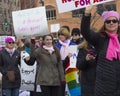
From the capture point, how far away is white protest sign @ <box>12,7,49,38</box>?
848 centimetres

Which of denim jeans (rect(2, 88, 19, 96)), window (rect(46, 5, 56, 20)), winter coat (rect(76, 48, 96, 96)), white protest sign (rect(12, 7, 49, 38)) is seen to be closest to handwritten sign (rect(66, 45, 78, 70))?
white protest sign (rect(12, 7, 49, 38))

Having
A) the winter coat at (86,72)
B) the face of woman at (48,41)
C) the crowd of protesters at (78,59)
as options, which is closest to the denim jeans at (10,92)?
the crowd of protesters at (78,59)

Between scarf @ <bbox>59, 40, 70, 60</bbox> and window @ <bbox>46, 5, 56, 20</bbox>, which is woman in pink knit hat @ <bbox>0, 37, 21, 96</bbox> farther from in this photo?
window @ <bbox>46, 5, 56, 20</bbox>

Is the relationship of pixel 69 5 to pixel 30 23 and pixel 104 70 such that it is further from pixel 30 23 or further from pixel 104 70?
pixel 104 70

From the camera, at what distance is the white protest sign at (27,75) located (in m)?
9.80

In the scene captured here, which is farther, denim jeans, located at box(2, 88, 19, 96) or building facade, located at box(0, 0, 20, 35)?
building facade, located at box(0, 0, 20, 35)

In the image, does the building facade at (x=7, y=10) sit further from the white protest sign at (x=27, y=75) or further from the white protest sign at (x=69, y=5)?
the white protest sign at (x=69, y=5)

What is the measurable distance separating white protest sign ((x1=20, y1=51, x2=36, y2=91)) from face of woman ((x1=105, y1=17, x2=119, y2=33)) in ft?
16.0

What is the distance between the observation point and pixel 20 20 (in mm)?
9203

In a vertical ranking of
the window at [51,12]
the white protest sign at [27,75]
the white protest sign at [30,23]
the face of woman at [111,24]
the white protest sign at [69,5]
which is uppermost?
the white protest sign at [69,5]

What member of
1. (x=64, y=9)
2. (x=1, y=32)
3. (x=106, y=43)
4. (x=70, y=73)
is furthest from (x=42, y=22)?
(x=1, y=32)

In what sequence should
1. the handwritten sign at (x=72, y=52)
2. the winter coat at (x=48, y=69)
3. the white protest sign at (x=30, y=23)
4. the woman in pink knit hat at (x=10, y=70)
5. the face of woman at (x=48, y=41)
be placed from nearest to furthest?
the winter coat at (x=48, y=69)
the face of woman at (x=48, y=41)
the white protest sign at (x=30, y=23)
the handwritten sign at (x=72, y=52)
the woman in pink knit hat at (x=10, y=70)

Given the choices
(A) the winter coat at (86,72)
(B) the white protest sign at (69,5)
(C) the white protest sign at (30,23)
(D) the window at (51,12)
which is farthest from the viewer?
(D) the window at (51,12)

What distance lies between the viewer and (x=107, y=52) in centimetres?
487
